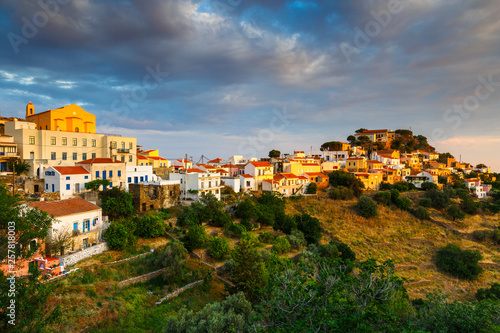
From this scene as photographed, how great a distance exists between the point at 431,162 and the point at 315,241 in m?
67.3

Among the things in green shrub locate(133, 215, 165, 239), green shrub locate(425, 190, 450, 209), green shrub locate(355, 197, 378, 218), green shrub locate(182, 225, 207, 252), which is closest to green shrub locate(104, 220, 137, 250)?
green shrub locate(133, 215, 165, 239)

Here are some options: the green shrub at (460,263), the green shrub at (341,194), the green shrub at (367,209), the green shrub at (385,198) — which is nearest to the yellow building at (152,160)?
the green shrub at (341,194)

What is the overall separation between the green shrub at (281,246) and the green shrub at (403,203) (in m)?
30.2

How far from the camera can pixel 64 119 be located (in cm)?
3850

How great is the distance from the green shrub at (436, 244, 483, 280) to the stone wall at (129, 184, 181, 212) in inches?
1361

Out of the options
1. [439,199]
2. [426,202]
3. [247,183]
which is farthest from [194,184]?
[439,199]

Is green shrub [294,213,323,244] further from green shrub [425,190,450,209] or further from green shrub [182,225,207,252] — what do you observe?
green shrub [425,190,450,209]

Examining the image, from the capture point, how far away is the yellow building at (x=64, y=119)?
1469 inches

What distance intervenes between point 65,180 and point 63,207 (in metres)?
8.64

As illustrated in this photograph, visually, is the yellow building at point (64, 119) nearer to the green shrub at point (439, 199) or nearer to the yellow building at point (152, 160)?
the yellow building at point (152, 160)

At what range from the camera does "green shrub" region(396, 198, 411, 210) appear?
161ft

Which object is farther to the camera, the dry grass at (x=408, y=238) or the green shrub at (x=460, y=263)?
the green shrub at (x=460, y=263)

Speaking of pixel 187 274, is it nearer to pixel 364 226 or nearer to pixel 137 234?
pixel 137 234

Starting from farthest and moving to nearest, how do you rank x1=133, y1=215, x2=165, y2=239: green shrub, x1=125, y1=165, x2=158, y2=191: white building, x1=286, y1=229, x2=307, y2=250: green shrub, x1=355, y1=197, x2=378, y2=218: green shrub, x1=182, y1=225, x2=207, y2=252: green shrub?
x1=355, y1=197, x2=378, y2=218: green shrub
x1=125, y1=165, x2=158, y2=191: white building
x1=286, y1=229, x2=307, y2=250: green shrub
x1=133, y1=215, x2=165, y2=239: green shrub
x1=182, y1=225, x2=207, y2=252: green shrub
